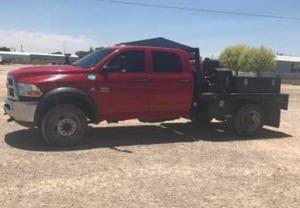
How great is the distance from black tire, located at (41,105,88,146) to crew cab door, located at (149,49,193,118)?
162 centimetres

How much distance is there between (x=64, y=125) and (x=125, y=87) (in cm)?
145

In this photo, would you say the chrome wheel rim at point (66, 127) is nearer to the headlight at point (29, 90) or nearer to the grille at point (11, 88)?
the headlight at point (29, 90)

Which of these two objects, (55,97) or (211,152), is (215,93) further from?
(55,97)

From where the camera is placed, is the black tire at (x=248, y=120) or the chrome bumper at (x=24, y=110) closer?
the chrome bumper at (x=24, y=110)

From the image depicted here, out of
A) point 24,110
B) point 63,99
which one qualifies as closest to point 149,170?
point 63,99

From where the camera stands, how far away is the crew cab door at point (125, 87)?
949 centimetres

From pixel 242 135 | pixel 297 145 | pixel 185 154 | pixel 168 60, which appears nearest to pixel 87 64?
pixel 168 60

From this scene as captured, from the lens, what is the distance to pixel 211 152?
9250 millimetres

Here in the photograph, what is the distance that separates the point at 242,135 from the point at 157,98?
8.33ft

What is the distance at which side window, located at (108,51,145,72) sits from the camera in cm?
966

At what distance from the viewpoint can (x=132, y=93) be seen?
977cm

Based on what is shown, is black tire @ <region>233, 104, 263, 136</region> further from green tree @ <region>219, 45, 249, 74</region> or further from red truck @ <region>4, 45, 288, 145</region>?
green tree @ <region>219, 45, 249, 74</region>

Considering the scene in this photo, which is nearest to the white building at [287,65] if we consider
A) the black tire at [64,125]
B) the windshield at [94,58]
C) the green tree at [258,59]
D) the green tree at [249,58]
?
the green tree at [249,58]

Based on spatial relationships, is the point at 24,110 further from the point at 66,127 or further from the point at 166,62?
the point at 166,62
